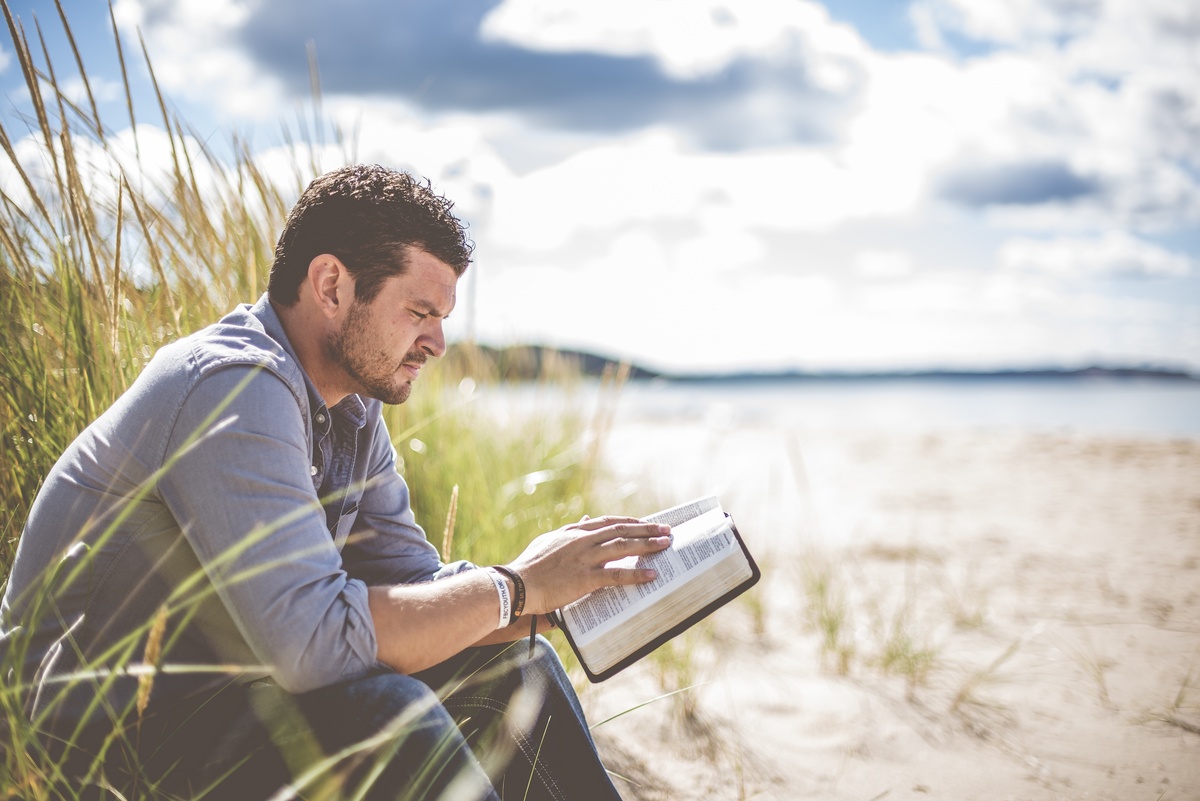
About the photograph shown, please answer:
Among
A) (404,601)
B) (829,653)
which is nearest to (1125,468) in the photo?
(829,653)

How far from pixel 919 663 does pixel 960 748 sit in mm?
455

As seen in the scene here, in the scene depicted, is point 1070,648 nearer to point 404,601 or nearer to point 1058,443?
point 404,601

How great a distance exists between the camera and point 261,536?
1052mm

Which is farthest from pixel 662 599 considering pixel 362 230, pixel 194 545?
pixel 362 230

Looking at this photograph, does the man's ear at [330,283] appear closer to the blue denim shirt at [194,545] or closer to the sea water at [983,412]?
the blue denim shirt at [194,545]

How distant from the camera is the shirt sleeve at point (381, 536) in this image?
1.64 m

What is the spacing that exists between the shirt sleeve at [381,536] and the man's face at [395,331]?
159 mm

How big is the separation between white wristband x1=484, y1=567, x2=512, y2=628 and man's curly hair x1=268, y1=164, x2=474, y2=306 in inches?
23.1

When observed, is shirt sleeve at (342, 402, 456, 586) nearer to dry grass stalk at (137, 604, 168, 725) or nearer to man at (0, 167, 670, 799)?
man at (0, 167, 670, 799)

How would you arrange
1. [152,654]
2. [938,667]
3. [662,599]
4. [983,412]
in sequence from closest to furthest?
1. [152,654]
2. [662,599]
3. [938,667]
4. [983,412]

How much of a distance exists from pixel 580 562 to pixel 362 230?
755 mm

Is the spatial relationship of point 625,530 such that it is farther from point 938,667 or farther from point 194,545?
point 938,667

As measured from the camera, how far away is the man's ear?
56.2 inches

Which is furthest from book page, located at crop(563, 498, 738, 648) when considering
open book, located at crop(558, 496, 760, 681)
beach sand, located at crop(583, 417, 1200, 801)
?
beach sand, located at crop(583, 417, 1200, 801)
